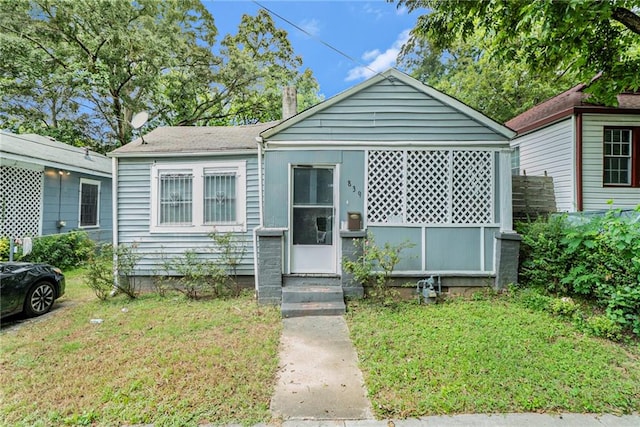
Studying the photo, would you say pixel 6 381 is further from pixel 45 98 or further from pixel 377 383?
pixel 45 98

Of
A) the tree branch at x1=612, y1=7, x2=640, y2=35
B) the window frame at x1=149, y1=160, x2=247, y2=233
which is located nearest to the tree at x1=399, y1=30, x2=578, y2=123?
the tree branch at x1=612, y1=7, x2=640, y2=35

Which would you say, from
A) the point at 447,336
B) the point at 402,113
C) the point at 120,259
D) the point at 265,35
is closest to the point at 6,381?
the point at 120,259

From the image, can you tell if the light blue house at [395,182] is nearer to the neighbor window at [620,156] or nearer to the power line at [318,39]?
the power line at [318,39]

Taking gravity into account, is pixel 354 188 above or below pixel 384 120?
below

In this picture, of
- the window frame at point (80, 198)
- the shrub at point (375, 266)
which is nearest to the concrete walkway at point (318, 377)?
the shrub at point (375, 266)

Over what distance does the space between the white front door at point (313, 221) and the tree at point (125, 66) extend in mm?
12682

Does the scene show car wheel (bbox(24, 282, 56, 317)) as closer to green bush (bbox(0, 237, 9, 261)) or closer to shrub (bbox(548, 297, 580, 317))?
green bush (bbox(0, 237, 9, 261))

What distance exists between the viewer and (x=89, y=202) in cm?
1005

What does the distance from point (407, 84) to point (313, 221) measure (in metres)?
3.03

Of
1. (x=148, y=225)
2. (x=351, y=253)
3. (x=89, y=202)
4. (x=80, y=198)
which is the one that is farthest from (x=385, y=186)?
(x=89, y=202)

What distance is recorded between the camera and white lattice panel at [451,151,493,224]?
214 inches

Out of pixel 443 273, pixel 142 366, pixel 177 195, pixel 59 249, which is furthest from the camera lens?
pixel 59 249

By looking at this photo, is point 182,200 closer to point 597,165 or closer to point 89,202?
point 89,202

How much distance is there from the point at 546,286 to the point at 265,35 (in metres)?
18.3
